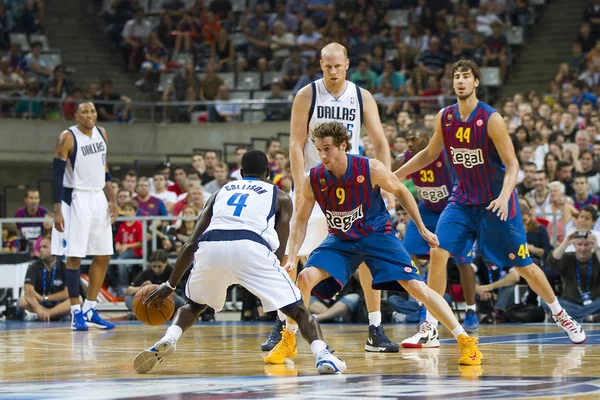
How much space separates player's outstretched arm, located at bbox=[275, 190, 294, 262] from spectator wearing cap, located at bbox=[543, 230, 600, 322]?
5.74 m

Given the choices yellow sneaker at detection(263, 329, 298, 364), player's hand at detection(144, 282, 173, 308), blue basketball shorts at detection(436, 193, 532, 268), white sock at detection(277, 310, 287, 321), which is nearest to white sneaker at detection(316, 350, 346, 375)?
yellow sneaker at detection(263, 329, 298, 364)

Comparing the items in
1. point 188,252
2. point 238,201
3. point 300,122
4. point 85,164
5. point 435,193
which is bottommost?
point 188,252

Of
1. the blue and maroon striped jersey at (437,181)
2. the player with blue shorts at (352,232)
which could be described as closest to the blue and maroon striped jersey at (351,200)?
the player with blue shorts at (352,232)

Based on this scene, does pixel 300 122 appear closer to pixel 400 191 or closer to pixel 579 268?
pixel 400 191

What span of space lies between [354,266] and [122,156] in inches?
572

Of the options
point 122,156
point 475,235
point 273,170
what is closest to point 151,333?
point 475,235

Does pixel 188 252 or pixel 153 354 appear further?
pixel 188 252

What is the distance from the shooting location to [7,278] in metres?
14.5

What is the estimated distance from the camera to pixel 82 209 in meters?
11.8

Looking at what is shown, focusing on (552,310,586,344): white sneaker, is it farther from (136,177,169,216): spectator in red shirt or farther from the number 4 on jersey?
(136,177,169,216): spectator in red shirt

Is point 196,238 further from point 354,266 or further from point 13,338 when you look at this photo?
point 13,338

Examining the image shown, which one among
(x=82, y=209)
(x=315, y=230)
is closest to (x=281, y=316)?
(x=315, y=230)

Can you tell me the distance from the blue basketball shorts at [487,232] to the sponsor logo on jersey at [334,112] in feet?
3.77

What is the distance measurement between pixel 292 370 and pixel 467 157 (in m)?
2.78
